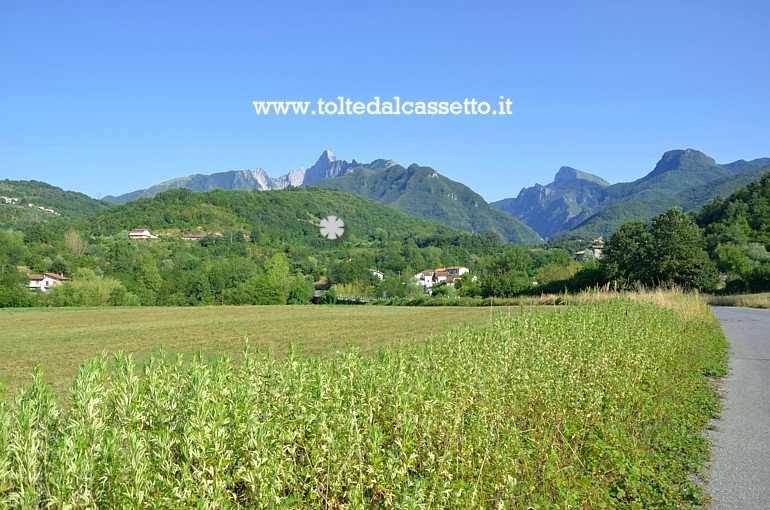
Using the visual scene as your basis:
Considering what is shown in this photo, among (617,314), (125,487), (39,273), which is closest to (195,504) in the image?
(125,487)

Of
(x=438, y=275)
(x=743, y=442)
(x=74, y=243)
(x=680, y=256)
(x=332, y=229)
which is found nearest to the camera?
(x=743, y=442)

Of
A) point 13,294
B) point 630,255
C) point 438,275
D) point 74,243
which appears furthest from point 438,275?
point 13,294

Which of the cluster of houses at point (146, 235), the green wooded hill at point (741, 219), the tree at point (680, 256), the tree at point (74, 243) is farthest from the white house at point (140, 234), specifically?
the tree at point (680, 256)

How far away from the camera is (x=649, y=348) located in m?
9.33

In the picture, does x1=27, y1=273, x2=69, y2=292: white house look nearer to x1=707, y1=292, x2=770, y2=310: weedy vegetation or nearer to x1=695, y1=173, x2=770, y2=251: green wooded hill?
x1=707, y1=292, x2=770, y2=310: weedy vegetation

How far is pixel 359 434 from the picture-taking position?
341cm

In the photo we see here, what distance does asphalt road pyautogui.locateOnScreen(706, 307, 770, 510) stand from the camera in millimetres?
4871

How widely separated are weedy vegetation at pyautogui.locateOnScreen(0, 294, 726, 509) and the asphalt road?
218mm

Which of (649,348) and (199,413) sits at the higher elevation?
(199,413)

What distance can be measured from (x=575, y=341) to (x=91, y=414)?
22.2ft

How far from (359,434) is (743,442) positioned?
5.40 m

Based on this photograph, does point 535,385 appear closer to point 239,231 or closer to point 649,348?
point 649,348

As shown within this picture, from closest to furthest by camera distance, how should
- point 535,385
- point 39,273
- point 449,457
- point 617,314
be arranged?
point 449,457 < point 535,385 < point 617,314 < point 39,273

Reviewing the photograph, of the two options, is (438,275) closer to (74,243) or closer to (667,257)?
(74,243)
